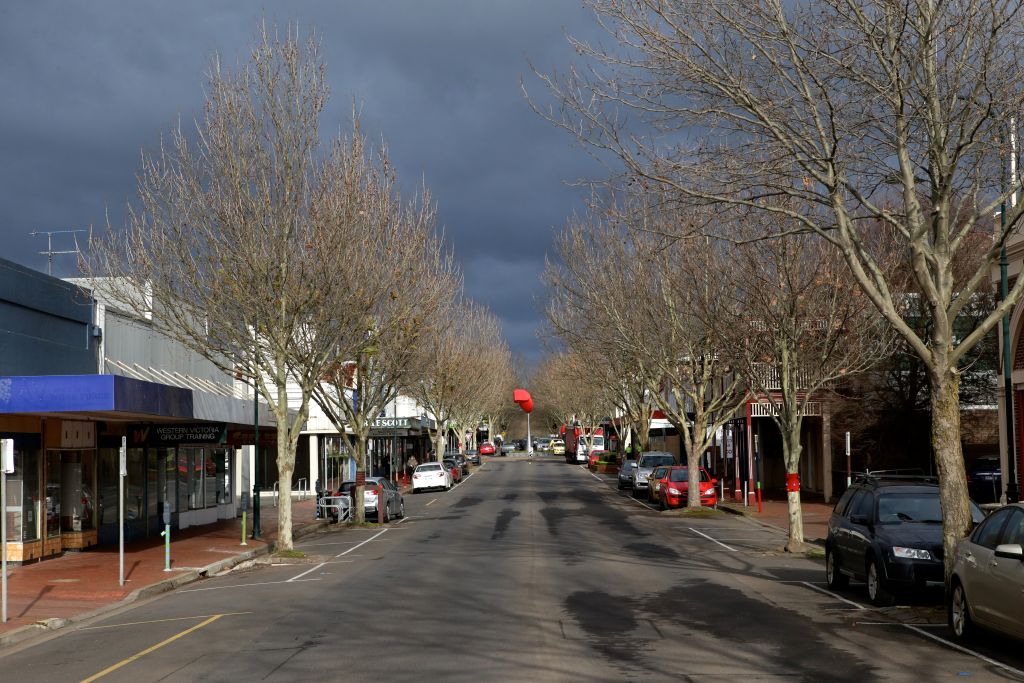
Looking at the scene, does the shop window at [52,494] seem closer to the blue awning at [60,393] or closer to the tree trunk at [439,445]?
the blue awning at [60,393]

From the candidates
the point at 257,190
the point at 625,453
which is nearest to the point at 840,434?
the point at 257,190

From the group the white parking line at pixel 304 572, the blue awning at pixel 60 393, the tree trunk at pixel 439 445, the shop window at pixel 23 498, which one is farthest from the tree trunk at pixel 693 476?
the tree trunk at pixel 439 445

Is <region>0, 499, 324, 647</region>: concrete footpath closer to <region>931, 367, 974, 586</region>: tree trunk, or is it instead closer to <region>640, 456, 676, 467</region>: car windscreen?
<region>931, 367, 974, 586</region>: tree trunk

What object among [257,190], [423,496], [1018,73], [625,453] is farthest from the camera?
[625,453]

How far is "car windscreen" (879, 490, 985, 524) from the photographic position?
15867mm

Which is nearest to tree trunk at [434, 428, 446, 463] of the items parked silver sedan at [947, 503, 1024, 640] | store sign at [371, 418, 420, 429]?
store sign at [371, 418, 420, 429]

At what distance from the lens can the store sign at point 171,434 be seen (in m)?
28.1

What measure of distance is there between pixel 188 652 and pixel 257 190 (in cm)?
1443

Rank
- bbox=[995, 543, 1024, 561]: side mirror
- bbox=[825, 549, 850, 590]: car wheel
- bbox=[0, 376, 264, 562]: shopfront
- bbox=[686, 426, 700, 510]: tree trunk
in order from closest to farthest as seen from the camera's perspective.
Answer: bbox=[995, 543, 1024, 561]: side mirror → bbox=[825, 549, 850, 590]: car wheel → bbox=[0, 376, 264, 562]: shopfront → bbox=[686, 426, 700, 510]: tree trunk

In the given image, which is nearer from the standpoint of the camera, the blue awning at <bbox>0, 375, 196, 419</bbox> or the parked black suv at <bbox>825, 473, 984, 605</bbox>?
the parked black suv at <bbox>825, 473, 984, 605</bbox>

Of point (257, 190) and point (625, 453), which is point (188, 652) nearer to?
point (257, 190)

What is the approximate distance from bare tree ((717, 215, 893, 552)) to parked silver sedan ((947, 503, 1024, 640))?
1016 cm

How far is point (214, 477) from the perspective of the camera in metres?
37.4

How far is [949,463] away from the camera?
13523mm
